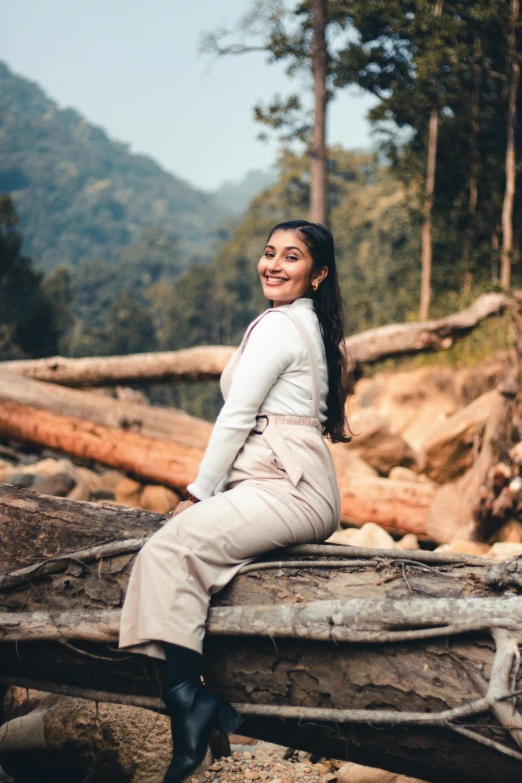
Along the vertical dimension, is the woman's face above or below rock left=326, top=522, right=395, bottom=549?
above

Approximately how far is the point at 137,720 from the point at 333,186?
40.9m

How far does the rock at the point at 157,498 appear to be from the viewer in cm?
723

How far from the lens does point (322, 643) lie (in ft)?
7.62

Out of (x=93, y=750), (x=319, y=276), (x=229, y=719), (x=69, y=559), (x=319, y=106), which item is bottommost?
(x=93, y=750)

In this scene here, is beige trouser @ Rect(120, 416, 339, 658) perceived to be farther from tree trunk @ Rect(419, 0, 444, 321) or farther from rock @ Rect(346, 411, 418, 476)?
tree trunk @ Rect(419, 0, 444, 321)

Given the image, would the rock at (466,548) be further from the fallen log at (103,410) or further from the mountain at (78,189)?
the mountain at (78,189)

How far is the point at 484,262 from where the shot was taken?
1700 centimetres

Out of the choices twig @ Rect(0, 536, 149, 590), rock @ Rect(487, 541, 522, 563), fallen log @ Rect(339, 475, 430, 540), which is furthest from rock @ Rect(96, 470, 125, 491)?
twig @ Rect(0, 536, 149, 590)

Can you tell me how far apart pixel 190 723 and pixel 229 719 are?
156 mm

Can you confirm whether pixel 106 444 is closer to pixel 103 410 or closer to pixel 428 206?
pixel 103 410

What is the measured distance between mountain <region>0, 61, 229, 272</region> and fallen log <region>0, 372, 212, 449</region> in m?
73.1

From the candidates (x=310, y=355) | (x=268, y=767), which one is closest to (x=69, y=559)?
(x=310, y=355)

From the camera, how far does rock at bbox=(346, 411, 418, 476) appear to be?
830 cm

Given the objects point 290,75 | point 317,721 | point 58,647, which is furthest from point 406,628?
point 290,75
